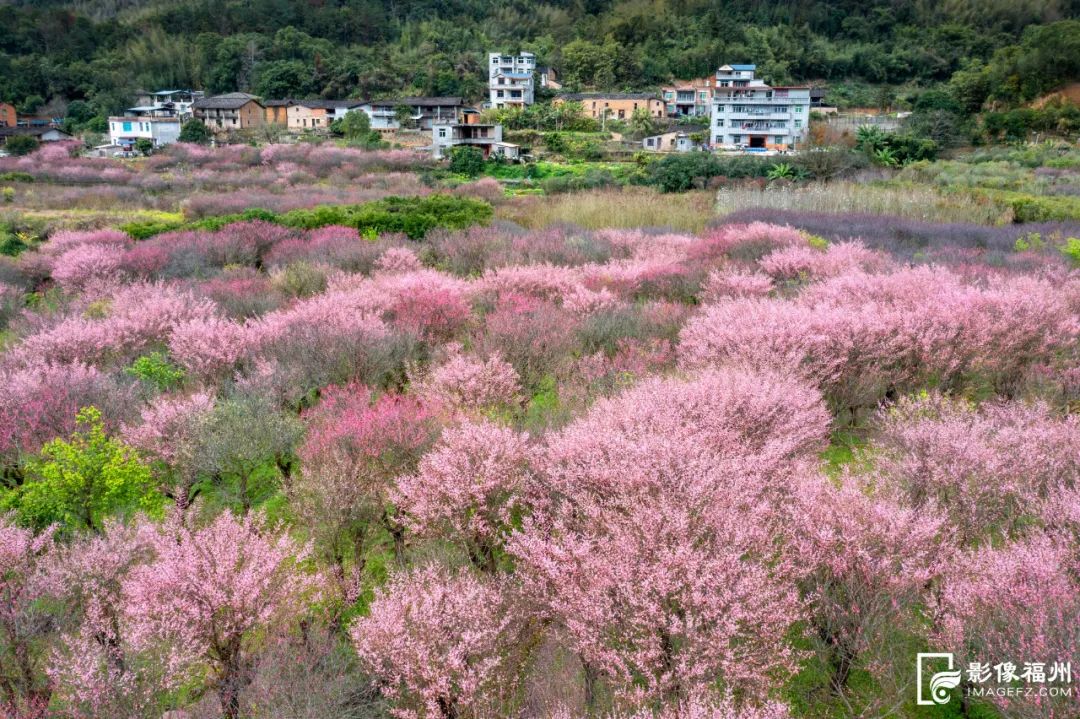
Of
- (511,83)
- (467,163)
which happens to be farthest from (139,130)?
(511,83)

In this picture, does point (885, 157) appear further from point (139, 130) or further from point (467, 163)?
point (139, 130)

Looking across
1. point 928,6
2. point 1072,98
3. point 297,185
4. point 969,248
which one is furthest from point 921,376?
point 928,6

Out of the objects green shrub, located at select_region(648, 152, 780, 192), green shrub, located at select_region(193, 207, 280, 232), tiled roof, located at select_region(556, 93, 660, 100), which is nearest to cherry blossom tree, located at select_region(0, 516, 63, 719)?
green shrub, located at select_region(193, 207, 280, 232)

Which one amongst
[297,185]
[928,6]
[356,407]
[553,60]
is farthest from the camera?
[928,6]

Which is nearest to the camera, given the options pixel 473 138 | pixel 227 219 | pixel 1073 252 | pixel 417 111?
pixel 1073 252

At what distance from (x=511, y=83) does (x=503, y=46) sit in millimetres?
24895

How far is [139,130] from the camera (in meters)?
63.2

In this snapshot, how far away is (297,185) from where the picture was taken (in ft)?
126

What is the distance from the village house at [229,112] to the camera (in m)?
70.8

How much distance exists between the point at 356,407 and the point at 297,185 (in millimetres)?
34964

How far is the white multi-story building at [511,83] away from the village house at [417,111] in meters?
10.0

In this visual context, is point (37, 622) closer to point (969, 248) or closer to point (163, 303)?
point (163, 303)

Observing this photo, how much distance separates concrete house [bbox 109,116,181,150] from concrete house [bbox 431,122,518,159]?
2550 centimetres

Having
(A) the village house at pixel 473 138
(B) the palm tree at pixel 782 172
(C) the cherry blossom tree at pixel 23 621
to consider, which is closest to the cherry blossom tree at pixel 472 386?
(C) the cherry blossom tree at pixel 23 621
